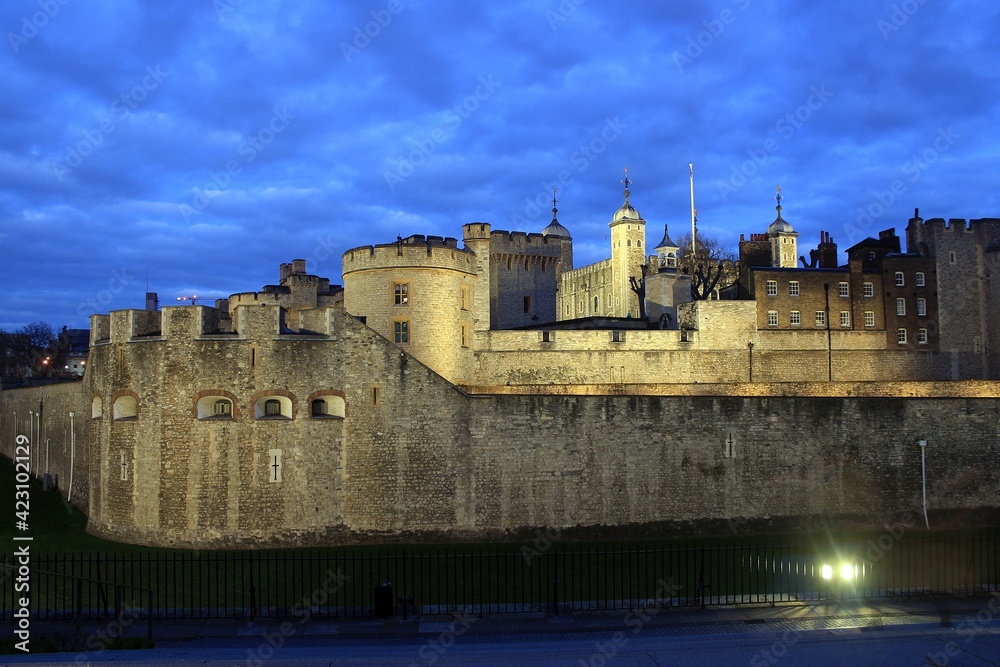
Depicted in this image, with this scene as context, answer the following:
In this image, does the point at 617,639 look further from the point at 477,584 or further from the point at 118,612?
the point at 118,612

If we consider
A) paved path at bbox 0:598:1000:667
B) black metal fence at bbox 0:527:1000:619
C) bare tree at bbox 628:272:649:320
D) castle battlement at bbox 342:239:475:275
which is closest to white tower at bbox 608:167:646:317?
bare tree at bbox 628:272:649:320

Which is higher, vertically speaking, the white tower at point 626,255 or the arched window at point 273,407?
the white tower at point 626,255

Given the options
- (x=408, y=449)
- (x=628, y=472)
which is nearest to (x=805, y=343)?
(x=628, y=472)

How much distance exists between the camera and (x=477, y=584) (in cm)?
2038

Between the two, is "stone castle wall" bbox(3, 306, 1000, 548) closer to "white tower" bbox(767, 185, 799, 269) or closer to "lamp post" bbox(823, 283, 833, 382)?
"lamp post" bbox(823, 283, 833, 382)

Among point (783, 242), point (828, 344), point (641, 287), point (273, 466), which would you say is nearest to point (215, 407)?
point (273, 466)

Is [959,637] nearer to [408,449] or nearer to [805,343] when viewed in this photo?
[408,449]

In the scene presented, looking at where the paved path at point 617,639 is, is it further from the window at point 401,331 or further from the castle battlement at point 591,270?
the castle battlement at point 591,270

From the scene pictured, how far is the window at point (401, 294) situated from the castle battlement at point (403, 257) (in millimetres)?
767

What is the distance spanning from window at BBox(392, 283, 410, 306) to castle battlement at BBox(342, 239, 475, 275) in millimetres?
767

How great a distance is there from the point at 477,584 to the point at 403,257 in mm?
16986

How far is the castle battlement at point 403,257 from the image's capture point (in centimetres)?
3447

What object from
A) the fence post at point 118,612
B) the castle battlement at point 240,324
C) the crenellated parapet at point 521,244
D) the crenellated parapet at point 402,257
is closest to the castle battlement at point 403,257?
the crenellated parapet at point 402,257

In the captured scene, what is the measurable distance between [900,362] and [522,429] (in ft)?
96.2
